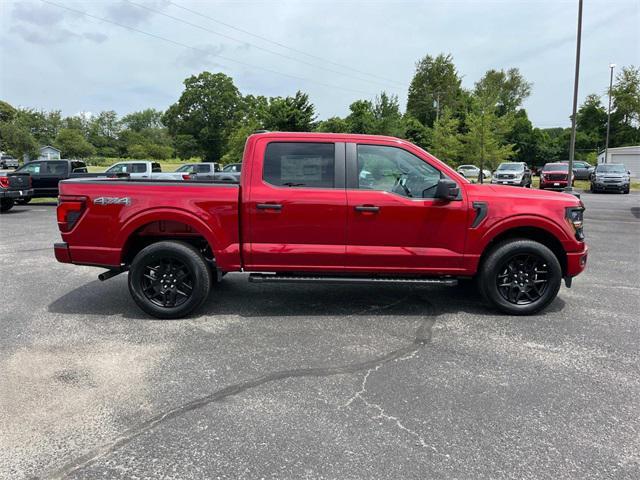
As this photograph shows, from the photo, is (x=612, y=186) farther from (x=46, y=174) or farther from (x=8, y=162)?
(x=8, y=162)

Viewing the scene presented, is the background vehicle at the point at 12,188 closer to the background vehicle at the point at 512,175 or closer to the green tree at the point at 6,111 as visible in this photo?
the background vehicle at the point at 512,175

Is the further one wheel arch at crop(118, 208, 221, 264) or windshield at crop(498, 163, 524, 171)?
windshield at crop(498, 163, 524, 171)

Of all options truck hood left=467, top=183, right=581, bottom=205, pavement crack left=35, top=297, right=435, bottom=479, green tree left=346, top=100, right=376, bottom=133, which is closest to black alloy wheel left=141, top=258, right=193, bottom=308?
pavement crack left=35, top=297, right=435, bottom=479

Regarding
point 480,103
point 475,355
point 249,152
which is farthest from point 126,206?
point 480,103

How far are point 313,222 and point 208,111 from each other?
95.6 m

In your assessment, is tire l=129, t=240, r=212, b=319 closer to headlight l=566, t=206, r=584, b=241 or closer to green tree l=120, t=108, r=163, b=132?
headlight l=566, t=206, r=584, b=241

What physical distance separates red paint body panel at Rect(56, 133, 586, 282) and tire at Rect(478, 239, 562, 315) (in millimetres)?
170

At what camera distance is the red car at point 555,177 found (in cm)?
2788

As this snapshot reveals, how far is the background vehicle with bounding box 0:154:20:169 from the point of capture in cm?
5977

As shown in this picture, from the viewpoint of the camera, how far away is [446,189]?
186 inches

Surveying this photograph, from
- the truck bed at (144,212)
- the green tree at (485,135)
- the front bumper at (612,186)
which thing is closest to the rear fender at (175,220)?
the truck bed at (144,212)

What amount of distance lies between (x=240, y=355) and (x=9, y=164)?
237ft

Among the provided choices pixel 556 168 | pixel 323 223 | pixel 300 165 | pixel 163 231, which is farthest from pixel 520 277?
pixel 556 168

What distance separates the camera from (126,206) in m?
4.95
